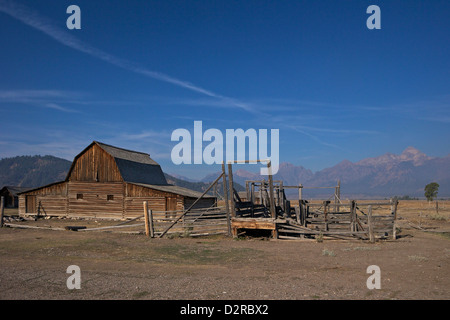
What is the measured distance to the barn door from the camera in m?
35.4

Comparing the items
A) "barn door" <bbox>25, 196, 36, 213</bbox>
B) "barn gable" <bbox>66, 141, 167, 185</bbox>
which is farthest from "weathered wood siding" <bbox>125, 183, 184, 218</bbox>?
"barn door" <bbox>25, 196, 36, 213</bbox>

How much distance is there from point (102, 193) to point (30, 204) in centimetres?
867

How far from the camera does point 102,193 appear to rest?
32.9 m

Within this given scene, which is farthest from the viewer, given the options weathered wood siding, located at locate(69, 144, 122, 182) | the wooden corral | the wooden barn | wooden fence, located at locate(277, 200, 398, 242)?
weathered wood siding, located at locate(69, 144, 122, 182)

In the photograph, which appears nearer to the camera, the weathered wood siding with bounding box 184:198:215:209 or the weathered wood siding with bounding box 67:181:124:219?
the weathered wood siding with bounding box 184:198:215:209

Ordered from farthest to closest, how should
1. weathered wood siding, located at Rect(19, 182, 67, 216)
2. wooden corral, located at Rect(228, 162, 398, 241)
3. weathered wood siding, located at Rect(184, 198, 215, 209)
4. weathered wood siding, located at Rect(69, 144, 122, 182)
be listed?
weathered wood siding, located at Rect(19, 182, 67, 216), weathered wood siding, located at Rect(69, 144, 122, 182), weathered wood siding, located at Rect(184, 198, 215, 209), wooden corral, located at Rect(228, 162, 398, 241)

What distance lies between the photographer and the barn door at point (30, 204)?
116ft

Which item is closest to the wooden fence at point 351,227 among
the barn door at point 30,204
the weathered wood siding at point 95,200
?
the weathered wood siding at point 95,200

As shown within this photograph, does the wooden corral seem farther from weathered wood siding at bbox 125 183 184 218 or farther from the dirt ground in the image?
weathered wood siding at bbox 125 183 184 218

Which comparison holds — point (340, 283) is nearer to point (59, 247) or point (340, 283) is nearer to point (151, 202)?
point (59, 247)

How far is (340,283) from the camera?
8.53m

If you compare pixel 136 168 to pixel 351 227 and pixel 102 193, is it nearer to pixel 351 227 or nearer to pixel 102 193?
pixel 102 193

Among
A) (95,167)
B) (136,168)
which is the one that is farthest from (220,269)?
(136,168)

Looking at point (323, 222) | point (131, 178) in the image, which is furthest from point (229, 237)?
point (131, 178)
